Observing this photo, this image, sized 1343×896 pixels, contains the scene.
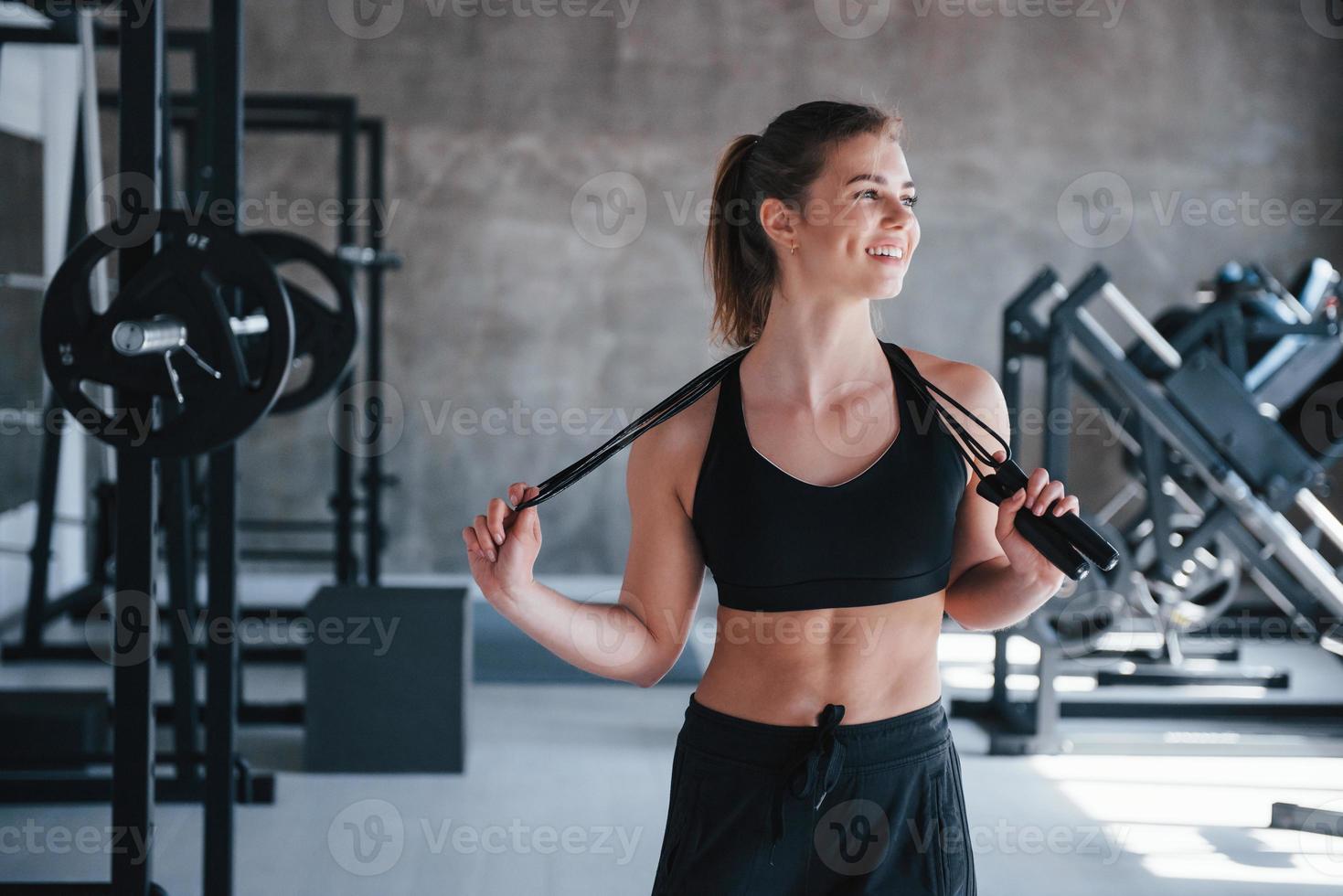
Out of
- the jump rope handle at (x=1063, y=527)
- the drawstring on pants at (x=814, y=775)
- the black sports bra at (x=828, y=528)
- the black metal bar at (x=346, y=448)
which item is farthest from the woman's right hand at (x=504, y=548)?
the black metal bar at (x=346, y=448)

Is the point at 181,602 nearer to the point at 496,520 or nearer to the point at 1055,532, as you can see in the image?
the point at 496,520

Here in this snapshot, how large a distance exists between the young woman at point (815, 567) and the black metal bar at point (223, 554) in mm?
1479

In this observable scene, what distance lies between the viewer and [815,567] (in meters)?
1.46

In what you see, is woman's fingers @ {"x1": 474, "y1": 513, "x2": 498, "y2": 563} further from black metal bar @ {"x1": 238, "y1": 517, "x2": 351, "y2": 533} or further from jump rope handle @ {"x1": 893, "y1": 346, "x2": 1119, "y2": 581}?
black metal bar @ {"x1": 238, "y1": 517, "x2": 351, "y2": 533}

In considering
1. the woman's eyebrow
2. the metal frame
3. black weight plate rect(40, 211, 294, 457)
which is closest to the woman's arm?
the woman's eyebrow

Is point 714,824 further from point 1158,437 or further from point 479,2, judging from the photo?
point 479,2

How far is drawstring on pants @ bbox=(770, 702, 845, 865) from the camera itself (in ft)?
4.61

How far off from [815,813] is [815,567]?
268mm

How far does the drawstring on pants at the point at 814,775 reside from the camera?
Answer: 1.41 meters

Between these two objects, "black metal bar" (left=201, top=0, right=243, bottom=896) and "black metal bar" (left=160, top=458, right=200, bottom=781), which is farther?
"black metal bar" (left=160, top=458, right=200, bottom=781)

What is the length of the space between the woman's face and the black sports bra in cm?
19

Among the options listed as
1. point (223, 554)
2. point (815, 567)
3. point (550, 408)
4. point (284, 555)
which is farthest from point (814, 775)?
point (550, 408)

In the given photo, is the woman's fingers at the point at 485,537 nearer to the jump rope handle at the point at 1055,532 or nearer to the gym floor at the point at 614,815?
the jump rope handle at the point at 1055,532

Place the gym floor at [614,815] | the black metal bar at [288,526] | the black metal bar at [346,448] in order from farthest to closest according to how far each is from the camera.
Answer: the black metal bar at [288,526] < the black metal bar at [346,448] < the gym floor at [614,815]
